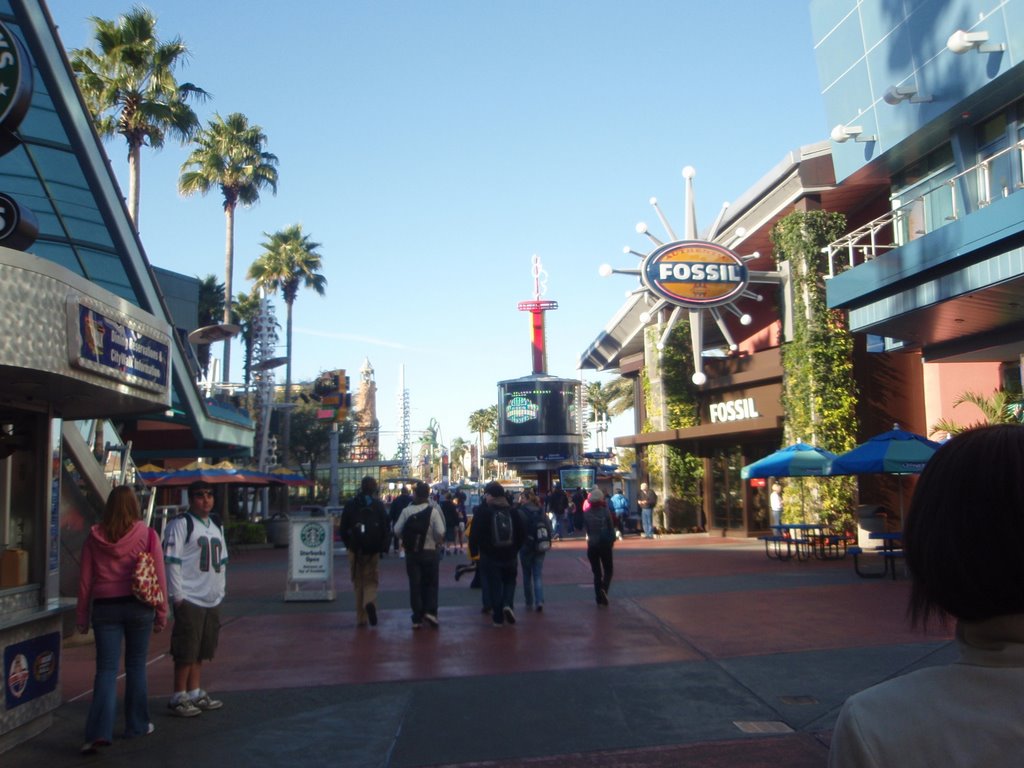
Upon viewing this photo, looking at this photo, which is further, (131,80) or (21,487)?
(131,80)

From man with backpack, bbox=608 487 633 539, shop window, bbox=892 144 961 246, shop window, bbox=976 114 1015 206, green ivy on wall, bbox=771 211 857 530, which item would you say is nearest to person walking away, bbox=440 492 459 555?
man with backpack, bbox=608 487 633 539

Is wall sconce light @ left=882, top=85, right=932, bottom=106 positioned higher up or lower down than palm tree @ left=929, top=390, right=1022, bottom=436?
higher up

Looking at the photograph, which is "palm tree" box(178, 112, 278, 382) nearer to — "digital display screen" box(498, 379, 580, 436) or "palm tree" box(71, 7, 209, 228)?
"palm tree" box(71, 7, 209, 228)

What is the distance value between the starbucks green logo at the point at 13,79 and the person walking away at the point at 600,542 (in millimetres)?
8559

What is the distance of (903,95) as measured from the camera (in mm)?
16797

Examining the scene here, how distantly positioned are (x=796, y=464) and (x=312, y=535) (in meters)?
9.29

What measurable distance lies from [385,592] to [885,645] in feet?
29.8

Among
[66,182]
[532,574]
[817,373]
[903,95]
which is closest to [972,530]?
[532,574]

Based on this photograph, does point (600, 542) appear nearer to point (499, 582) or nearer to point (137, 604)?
point (499, 582)

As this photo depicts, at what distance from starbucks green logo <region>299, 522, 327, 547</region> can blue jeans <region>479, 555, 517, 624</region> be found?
383cm

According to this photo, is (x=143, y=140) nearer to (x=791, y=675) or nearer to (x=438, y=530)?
(x=438, y=530)

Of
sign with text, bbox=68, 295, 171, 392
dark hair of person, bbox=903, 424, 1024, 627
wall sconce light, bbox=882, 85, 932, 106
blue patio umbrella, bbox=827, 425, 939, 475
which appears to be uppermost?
wall sconce light, bbox=882, 85, 932, 106

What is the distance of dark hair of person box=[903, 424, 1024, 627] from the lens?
1.56 meters

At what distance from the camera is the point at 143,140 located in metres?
27.3
